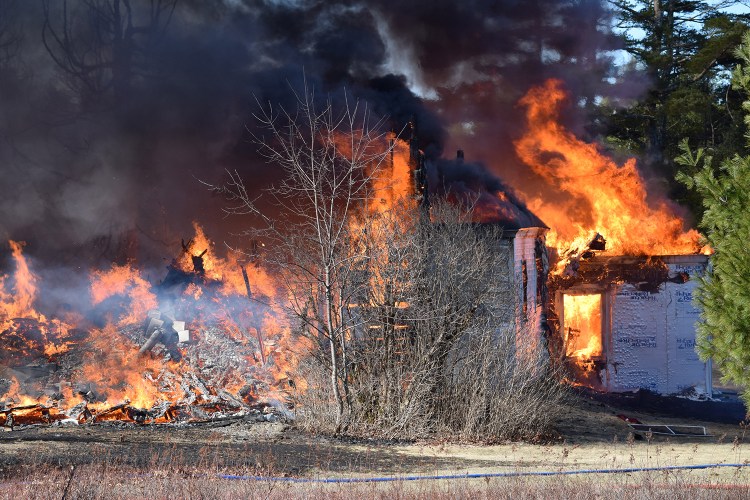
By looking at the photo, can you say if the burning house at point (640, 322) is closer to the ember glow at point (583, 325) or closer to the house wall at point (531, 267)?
the ember glow at point (583, 325)

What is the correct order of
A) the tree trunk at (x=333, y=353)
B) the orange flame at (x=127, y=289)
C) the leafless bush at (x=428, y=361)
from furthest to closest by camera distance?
the orange flame at (x=127, y=289) < the leafless bush at (x=428, y=361) < the tree trunk at (x=333, y=353)

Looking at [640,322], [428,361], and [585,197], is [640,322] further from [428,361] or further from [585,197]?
[428,361]

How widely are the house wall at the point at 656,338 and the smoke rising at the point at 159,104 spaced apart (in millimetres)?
5284

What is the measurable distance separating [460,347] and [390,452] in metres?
3.08

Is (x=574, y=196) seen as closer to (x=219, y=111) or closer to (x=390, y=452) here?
(x=219, y=111)

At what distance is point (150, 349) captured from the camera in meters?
17.8

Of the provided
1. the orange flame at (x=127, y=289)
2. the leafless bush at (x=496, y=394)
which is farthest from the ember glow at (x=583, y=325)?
the orange flame at (x=127, y=289)

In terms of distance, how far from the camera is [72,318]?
19453 mm

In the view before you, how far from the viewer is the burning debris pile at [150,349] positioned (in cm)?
1538

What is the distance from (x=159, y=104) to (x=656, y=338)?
15130mm

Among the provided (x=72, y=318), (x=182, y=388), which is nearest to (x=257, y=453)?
(x=182, y=388)

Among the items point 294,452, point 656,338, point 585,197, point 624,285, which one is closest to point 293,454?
point 294,452

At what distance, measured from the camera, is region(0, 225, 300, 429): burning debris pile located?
15383 millimetres

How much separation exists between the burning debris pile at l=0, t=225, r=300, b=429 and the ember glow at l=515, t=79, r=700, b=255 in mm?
9377
